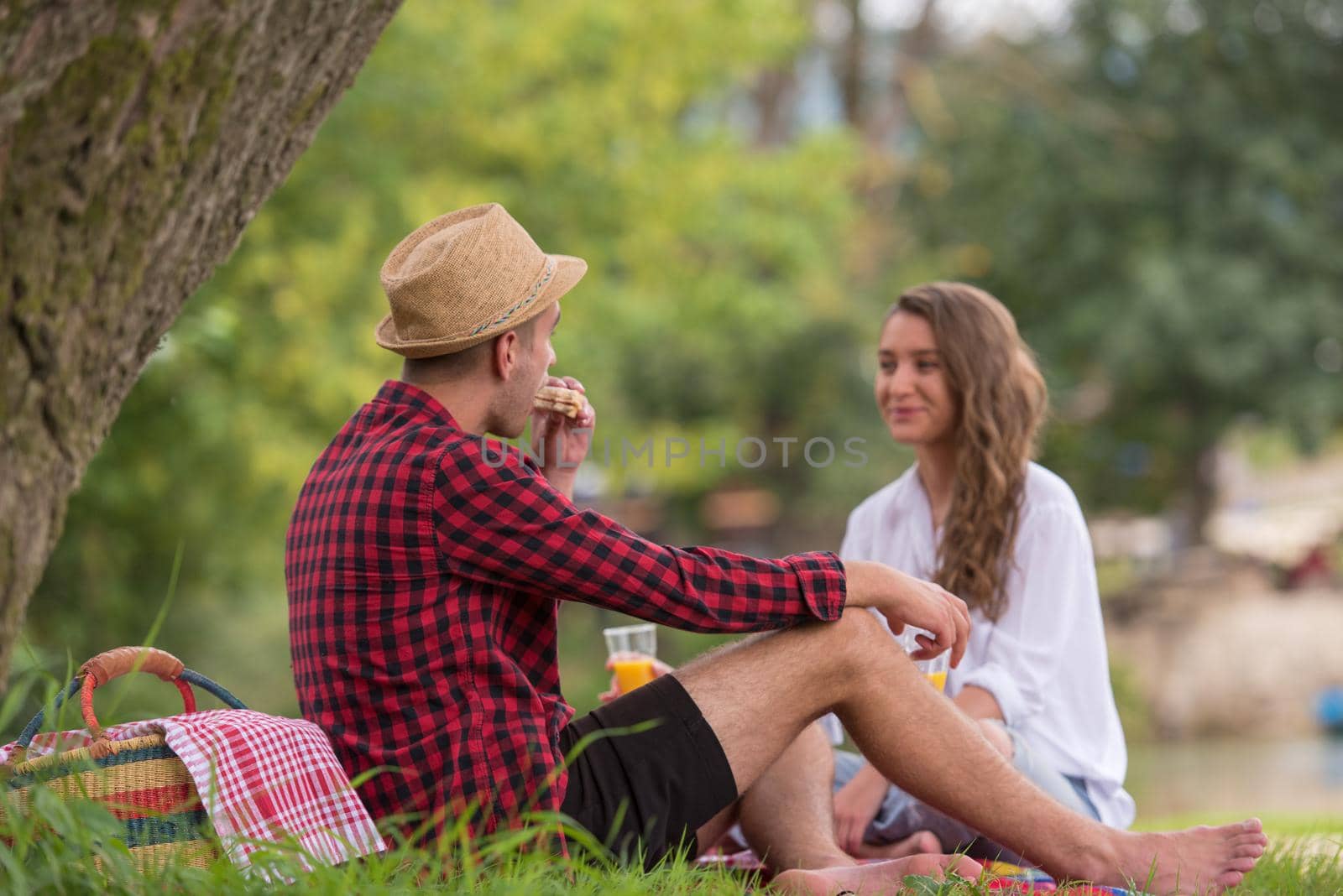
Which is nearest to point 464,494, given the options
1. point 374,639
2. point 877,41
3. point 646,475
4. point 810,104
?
point 374,639

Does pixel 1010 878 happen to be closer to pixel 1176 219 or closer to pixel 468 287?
pixel 468 287

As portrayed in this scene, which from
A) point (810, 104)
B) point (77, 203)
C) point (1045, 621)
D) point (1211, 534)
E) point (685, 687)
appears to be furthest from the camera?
point (810, 104)

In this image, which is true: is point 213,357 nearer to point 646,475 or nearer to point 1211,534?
point 646,475

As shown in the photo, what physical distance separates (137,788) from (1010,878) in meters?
1.72

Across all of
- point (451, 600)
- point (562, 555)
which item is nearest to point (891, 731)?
point (562, 555)

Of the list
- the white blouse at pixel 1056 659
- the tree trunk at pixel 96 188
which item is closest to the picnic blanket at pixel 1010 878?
the white blouse at pixel 1056 659

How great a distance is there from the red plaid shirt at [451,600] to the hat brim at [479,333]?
211 mm

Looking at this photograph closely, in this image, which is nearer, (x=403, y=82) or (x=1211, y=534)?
(x=403, y=82)

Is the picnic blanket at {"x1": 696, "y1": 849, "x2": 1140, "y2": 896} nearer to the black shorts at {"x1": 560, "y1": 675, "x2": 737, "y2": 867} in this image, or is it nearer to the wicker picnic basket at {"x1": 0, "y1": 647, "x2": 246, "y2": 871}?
the black shorts at {"x1": 560, "y1": 675, "x2": 737, "y2": 867}

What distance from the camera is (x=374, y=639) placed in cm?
273

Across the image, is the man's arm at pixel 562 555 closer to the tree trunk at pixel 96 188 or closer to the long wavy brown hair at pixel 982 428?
the tree trunk at pixel 96 188

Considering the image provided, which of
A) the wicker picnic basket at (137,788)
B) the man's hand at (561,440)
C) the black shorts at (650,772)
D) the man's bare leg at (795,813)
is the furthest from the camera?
the man's hand at (561,440)

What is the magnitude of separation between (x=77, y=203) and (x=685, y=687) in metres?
1.48

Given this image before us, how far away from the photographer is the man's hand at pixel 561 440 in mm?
3404
